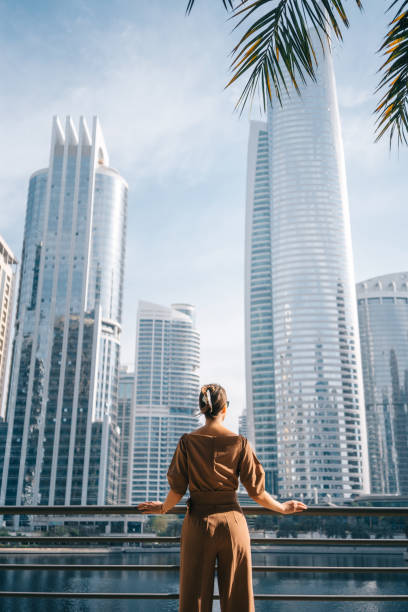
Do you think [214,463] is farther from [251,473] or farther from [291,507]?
[291,507]

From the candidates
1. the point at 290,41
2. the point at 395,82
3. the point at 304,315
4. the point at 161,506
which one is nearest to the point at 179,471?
the point at 161,506

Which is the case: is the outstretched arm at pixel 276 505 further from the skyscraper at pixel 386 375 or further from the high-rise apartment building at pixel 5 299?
the skyscraper at pixel 386 375

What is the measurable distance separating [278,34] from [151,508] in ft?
9.85

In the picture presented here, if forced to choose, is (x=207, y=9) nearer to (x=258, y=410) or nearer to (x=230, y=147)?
(x=230, y=147)

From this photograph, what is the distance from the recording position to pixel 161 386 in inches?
6265

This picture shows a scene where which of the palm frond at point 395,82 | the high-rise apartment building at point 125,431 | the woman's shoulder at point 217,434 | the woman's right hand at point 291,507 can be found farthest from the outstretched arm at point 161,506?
the high-rise apartment building at point 125,431

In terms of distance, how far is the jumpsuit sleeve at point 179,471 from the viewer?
95.9 inches

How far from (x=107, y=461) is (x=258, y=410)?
40144mm

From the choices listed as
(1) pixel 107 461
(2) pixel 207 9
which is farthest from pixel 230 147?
(1) pixel 107 461

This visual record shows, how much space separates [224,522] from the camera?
2.29 m

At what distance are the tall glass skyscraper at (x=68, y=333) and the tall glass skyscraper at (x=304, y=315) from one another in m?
35.6

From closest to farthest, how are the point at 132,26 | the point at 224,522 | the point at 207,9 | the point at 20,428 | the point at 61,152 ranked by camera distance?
the point at 224,522 → the point at 207,9 → the point at 132,26 → the point at 20,428 → the point at 61,152

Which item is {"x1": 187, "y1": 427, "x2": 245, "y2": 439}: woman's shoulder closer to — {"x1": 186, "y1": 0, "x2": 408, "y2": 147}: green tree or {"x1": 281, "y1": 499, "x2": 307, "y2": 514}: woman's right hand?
{"x1": 281, "y1": 499, "x2": 307, "y2": 514}: woman's right hand

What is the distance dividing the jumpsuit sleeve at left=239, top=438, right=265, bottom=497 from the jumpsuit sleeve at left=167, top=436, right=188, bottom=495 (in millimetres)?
294
